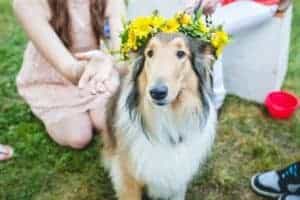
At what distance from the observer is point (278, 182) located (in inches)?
116

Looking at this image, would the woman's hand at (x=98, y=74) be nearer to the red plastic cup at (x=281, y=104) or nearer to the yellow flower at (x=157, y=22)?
the yellow flower at (x=157, y=22)

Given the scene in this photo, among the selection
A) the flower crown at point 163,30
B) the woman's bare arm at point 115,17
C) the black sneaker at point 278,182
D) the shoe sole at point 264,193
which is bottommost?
the shoe sole at point 264,193

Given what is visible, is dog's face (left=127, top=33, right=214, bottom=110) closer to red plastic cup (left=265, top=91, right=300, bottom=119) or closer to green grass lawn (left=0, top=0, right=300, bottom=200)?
green grass lawn (left=0, top=0, right=300, bottom=200)

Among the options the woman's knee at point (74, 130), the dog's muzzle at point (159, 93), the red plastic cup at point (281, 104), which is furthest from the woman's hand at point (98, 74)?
the red plastic cup at point (281, 104)

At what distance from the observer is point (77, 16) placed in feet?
9.56

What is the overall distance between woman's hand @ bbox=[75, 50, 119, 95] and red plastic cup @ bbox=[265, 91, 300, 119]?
1.60m

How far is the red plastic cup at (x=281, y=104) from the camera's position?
3535mm

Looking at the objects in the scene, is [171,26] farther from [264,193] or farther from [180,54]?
[264,193]

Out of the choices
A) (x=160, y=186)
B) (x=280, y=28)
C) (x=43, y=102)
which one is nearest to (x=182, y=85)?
(x=160, y=186)

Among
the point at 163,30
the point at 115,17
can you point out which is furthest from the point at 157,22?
the point at 115,17

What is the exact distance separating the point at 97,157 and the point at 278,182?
1103mm

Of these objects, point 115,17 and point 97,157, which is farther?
point 97,157

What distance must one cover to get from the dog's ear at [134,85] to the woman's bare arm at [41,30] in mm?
417

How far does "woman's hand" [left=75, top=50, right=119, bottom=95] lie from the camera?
2207 millimetres
